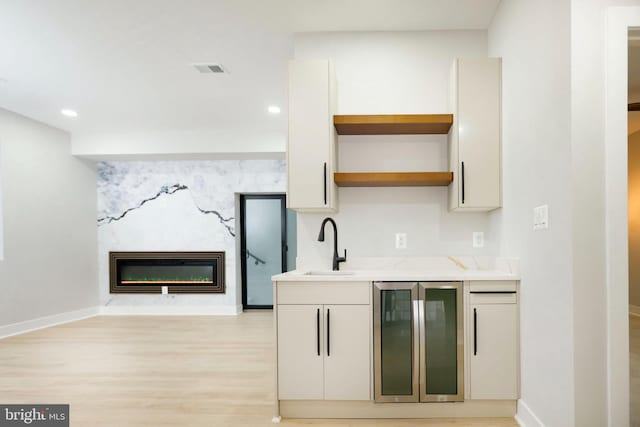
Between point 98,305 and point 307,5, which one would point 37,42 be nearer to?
point 307,5

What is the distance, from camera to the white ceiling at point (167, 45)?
105 inches

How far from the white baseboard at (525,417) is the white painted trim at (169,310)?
437 centimetres

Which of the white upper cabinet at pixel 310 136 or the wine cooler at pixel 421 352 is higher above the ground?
the white upper cabinet at pixel 310 136

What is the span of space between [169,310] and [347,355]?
14.6 feet

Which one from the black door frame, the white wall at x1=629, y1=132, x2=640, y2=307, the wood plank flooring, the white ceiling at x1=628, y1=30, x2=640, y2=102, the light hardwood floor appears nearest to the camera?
the wood plank flooring

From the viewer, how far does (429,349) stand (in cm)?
231

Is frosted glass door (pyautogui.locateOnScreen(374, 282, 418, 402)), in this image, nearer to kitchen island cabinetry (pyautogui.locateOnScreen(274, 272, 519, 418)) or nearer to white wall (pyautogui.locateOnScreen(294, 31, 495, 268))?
kitchen island cabinetry (pyautogui.locateOnScreen(274, 272, 519, 418))

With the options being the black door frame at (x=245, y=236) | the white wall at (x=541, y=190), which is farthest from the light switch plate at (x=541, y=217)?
the black door frame at (x=245, y=236)

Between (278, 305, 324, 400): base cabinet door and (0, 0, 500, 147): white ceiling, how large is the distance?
2.01 meters

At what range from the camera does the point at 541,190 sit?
2016 mm

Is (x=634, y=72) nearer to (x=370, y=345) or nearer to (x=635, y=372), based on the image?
(x=635, y=372)

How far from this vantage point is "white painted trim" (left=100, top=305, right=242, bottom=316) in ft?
19.6

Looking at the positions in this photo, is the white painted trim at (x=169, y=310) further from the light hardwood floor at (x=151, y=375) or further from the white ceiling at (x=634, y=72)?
the white ceiling at (x=634, y=72)

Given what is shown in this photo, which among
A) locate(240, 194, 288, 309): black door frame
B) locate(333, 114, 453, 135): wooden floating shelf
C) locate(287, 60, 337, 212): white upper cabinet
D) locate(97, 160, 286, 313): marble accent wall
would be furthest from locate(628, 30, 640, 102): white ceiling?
locate(240, 194, 288, 309): black door frame
